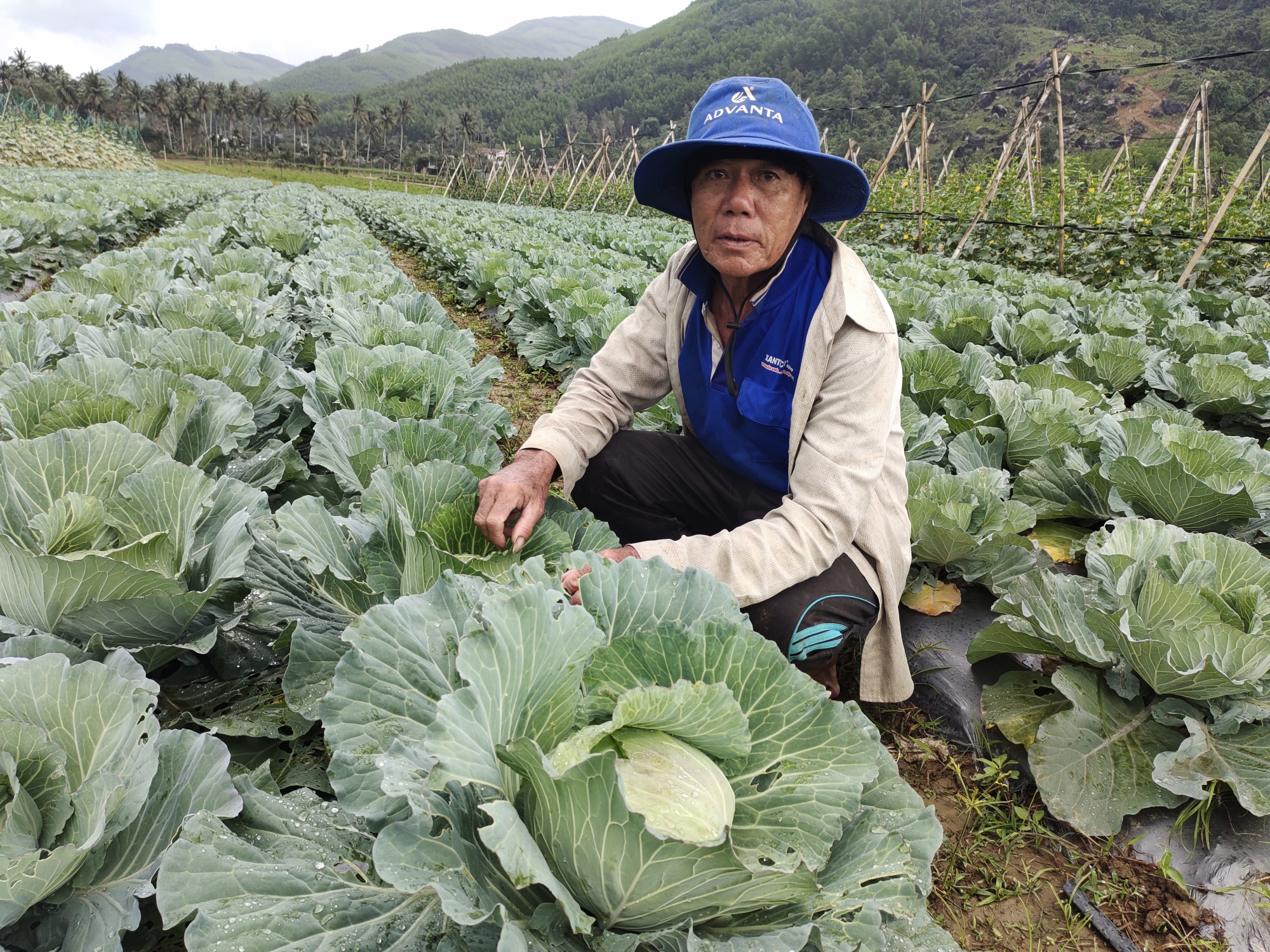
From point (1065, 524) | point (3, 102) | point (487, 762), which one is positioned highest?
point (3, 102)

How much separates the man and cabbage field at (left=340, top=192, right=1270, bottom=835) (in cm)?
49

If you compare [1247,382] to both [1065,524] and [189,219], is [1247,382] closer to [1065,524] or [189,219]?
[1065,524]

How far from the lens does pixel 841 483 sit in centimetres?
200

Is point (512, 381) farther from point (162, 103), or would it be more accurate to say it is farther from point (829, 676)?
point (162, 103)

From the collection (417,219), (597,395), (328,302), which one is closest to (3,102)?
(417,219)

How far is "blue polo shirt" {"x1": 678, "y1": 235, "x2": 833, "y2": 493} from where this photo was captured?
222 cm

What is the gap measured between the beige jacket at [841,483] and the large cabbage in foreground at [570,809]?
64cm

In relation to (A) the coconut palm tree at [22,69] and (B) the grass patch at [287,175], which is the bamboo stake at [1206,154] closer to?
(B) the grass patch at [287,175]

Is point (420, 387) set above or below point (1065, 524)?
above

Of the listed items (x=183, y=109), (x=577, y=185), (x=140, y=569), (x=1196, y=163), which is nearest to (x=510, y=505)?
(x=140, y=569)

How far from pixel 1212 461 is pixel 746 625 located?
280cm

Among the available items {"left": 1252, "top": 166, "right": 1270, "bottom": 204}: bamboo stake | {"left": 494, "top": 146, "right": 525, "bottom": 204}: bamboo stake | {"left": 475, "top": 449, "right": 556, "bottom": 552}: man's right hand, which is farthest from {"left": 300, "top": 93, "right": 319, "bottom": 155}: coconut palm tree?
{"left": 475, "top": 449, "right": 556, "bottom": 552}: man's right hand

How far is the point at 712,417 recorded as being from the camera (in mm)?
2541

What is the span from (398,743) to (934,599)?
93.0 inches
